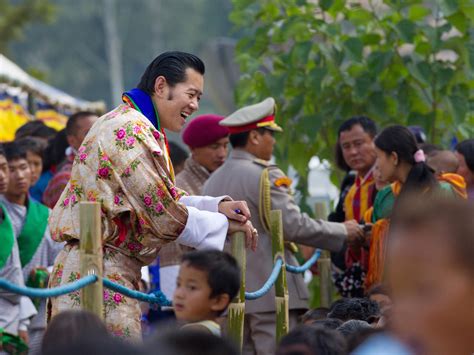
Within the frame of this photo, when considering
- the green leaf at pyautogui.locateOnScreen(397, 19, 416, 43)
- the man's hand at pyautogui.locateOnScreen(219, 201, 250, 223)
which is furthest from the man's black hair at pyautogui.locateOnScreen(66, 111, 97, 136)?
the man's hand at pyautogui.locateOnScreen(219, 201, 250, 223)

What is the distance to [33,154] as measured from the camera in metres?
7.69

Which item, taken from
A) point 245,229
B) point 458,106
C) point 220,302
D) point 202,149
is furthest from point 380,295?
point 458,106

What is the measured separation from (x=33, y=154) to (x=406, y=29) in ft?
9.87

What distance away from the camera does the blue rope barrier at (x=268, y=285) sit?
229 inches

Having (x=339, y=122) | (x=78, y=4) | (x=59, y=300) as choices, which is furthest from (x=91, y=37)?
(x=59, y=300)

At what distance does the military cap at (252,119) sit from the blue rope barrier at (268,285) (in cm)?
103

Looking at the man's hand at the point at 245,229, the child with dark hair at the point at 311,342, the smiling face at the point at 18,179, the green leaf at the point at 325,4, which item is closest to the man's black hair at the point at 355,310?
the man's hand at the point at 245,229

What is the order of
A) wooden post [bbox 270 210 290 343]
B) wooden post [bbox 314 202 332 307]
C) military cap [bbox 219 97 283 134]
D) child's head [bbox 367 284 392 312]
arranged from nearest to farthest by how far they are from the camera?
child's head [bbox 367 284 392 312]
wooden post [bbox 270 210 290 343]
military cap [bbox 219 97 283 134]
wooden post [bbox 314 202 332 307]

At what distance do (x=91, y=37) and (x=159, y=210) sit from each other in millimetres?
51236

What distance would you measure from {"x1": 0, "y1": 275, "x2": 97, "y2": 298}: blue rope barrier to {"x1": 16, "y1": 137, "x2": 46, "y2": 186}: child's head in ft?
9.91

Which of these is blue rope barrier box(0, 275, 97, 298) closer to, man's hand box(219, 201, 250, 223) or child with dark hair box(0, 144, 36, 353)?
man's hand box(219, 201, 250, 223)

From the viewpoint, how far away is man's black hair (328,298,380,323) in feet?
19.2

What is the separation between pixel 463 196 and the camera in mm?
6742

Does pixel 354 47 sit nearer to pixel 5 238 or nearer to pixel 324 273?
pixel 324 273
